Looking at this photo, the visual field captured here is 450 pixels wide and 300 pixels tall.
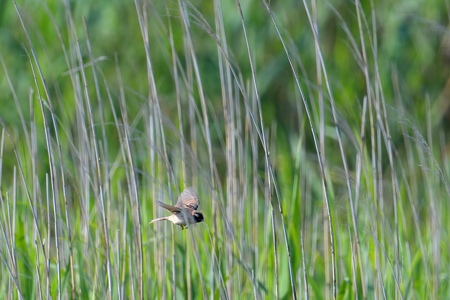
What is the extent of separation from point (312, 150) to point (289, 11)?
744 millimetres

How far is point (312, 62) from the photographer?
4211 mm

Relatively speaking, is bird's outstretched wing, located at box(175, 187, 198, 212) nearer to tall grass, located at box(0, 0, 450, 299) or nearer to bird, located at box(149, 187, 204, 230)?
bird, located at box(149, 187, 204, 230)

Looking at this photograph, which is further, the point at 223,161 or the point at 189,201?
the point at 223,161

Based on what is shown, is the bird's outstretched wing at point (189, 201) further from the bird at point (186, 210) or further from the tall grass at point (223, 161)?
the tall grass at point (223, 161)

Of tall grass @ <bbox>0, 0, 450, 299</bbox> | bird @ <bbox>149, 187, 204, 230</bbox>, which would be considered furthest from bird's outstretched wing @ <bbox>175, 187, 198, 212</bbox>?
tall grass @ <bbox>0, 0, 450, 299</bbox>

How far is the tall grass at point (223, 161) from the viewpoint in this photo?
1878 millimetres

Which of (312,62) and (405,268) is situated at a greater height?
(312,62)

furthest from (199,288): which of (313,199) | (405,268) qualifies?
(313,199)

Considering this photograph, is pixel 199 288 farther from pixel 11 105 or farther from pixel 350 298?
pixel 11 105

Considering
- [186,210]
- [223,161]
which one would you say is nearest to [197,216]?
[186,210]

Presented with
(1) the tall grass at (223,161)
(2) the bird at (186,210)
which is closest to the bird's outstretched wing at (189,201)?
(2) the bird at (186,210)

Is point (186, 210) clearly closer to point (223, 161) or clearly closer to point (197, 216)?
point (197, 216)

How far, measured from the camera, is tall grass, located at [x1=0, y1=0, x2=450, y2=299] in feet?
6.16

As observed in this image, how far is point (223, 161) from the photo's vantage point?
3.99 metres
